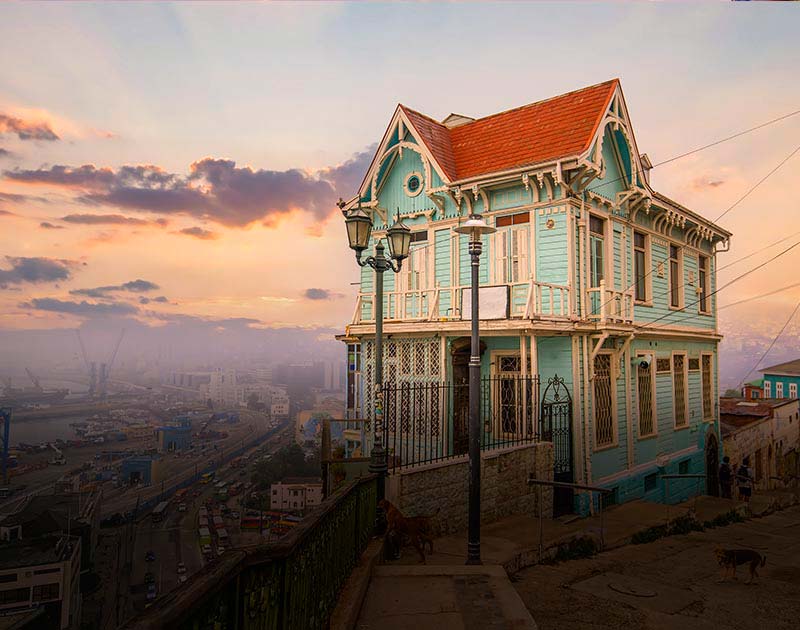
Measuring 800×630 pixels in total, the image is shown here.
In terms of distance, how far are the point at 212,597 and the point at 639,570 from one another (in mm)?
7849

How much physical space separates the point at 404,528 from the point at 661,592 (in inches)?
134

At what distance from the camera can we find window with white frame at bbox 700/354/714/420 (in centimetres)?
2156

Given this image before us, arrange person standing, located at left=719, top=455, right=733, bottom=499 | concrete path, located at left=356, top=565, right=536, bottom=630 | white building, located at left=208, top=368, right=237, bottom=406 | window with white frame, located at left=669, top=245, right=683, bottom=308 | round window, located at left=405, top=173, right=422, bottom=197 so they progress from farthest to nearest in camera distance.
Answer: white building, located at left=208, top=368, right=237, bottom=406
window with white frame, located at left=669, top=245, right=683, bottom=308
person standing, located at left=719, top=455, right=733, bottom=499
round window, located at left=405, top=173, right=422, bottom=197
concrete path, located at left=356, top=565, right=536, bottom=630

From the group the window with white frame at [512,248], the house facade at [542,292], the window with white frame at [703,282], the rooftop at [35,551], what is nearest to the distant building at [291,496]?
the rooftop at [35,551]

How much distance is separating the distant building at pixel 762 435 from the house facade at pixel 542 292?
21.7 feet

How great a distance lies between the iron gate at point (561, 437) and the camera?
45.1 ft

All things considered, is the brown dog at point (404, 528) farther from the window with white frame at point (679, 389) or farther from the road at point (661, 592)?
the window with white frame at point (679, 389)

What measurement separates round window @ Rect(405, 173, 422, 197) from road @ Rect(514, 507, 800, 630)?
1141cm

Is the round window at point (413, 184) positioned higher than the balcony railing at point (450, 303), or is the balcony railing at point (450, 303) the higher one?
the round window at point (413, 184)

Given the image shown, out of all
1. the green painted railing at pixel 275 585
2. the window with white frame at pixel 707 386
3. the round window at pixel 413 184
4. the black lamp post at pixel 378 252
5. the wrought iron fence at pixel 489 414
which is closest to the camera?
the green painted railing at pixel 275 585

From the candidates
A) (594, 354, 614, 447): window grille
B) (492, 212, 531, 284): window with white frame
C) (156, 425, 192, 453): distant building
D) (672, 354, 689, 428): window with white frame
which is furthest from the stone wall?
(156, 425, 192, 453): distant building

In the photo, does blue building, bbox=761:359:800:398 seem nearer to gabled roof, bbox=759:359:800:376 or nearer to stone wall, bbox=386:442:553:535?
gabled roof, bbox=759:359:800:376

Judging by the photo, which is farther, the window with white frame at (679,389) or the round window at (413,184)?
the window with white frame at (679,389)

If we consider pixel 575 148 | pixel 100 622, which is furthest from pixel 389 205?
pixel 100 622
